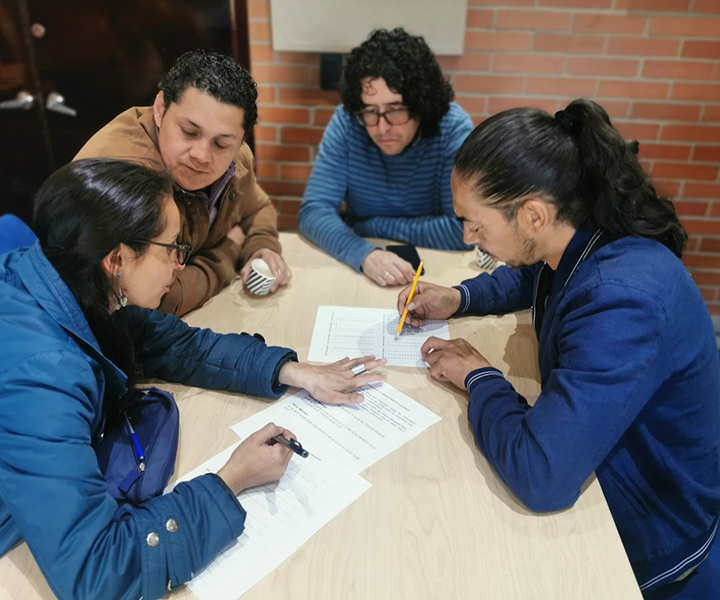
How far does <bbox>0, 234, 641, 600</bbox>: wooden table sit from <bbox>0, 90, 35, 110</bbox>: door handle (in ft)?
5.88

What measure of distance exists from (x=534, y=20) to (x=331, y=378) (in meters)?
1.82

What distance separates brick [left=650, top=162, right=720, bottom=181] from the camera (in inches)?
101

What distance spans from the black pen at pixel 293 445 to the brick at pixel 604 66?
2.03 metres

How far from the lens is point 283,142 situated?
2.65 metres

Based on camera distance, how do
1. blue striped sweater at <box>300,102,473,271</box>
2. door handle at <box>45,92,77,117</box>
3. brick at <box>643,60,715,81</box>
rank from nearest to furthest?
blue striped sweater at <box>300,102,473,271</box>
brick at <box>643,60,715,81</box>
door handle at <box>45,92,77,117</box>

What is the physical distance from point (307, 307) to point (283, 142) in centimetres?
132

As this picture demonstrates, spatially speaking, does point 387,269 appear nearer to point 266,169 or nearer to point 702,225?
point 266,169

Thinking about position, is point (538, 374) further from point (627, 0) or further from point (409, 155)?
point (627, 0)

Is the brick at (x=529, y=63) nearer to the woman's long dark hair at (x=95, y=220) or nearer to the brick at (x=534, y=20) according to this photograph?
the brick at (x=534, y=20)

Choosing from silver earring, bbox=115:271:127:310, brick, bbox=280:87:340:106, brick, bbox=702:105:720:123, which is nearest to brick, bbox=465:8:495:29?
brick, bbox=280:87:340:106

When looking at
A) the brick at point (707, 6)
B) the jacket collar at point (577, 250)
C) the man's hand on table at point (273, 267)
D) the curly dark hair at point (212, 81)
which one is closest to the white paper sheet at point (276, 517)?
the jacket collar at point (577, 250)

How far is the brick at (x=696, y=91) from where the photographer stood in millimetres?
2400

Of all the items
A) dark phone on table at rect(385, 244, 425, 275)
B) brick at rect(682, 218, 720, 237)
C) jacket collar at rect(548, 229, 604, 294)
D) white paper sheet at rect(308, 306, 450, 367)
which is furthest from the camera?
brick at rect(682, 218, 720, 237)

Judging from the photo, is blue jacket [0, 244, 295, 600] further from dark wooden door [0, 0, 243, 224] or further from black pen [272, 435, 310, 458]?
dark wooden door [0, 0, 243, 224]
